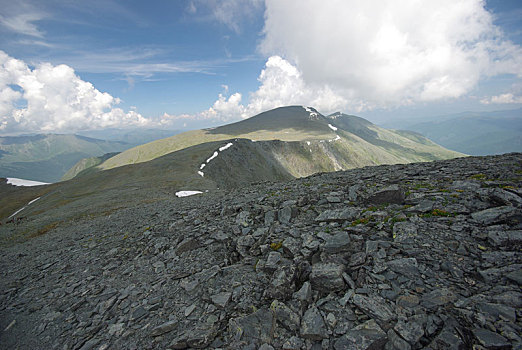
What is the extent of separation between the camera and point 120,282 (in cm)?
1143

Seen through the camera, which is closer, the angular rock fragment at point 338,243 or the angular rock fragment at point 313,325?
the angular rock fragment at point 313,325

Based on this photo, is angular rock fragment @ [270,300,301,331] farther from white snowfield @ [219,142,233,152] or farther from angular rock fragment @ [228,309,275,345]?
white snowfield @ [219,142,233,152]

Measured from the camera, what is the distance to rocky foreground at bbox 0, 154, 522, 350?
5480mm

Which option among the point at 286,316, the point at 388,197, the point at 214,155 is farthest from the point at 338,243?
the point at 214,155

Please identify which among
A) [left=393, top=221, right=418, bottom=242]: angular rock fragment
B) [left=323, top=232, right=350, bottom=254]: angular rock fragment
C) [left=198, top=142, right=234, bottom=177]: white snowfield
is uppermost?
[left=393, top=221, right=418, bottom=242]: angular rock fragment

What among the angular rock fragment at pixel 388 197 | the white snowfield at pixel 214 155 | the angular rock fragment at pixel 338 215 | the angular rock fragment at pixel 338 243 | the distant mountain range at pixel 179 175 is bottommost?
the distant mountain range at pixel 179 175

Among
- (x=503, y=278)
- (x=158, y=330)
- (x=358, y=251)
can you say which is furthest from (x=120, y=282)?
(x=503, y=278)

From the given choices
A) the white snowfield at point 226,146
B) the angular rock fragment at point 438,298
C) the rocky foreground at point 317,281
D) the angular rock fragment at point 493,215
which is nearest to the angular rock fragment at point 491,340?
the rocky foreground at point 317,281

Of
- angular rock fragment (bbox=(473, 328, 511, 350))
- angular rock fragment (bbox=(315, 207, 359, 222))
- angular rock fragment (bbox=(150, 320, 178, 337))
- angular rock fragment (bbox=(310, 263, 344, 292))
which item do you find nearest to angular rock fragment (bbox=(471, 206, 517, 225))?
angular rock fragment (bbox=(315, 207, 359, 222))

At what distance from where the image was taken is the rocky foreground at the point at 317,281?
216 inches

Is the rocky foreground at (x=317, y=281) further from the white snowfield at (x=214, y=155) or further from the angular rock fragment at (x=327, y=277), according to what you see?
the white snowfield at (x=214, y=155)

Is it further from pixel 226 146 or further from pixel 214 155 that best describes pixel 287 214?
pixel 226 146

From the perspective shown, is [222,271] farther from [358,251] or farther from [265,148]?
[265,148]

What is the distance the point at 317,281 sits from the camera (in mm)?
7289
